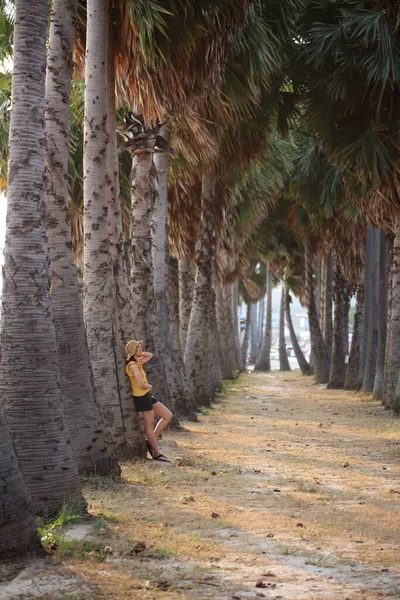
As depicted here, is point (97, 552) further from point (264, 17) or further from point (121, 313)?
point (264, 17)

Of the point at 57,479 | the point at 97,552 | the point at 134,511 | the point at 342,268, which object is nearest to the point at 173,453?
the point at 134,511

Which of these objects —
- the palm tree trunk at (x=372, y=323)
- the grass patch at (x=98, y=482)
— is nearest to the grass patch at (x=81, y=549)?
the grass patch at (x=98, y=482)

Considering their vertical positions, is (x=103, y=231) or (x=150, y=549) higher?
(x=103, y=231)

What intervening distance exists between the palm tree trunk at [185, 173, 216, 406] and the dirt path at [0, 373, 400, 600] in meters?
7.13

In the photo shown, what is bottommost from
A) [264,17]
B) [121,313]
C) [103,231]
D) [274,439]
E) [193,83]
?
[274,439]

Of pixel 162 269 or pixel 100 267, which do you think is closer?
pixel 100 267

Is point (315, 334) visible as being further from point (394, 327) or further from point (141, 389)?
→ point (141, 389)

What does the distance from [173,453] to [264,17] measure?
773 centimetres

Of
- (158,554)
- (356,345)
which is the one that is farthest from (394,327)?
(158,554)

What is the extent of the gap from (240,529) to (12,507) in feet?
8.50

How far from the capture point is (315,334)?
39.5 metres

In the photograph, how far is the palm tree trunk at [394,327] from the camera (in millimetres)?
22547

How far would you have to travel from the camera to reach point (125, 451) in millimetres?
12828

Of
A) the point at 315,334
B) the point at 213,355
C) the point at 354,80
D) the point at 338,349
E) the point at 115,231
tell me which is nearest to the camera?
the point at 115,231
